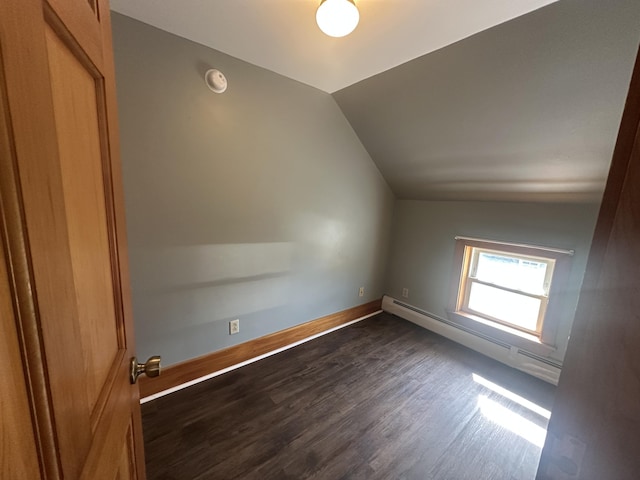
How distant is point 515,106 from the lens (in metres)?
1.67

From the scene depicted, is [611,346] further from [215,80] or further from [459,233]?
[459,233]

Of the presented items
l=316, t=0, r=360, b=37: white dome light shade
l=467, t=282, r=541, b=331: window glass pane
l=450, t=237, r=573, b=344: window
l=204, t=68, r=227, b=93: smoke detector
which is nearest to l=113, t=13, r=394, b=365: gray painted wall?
l=204, t=68, r=227, b=93: smoke detector

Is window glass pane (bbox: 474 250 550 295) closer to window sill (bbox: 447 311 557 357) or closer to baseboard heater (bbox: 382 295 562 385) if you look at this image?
window sill (bbox: 447 311 557 357)

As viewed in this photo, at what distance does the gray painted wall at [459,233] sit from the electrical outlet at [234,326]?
2073mm

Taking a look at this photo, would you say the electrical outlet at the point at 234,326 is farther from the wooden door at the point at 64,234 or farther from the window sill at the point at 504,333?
the window sill at the point at 504,333

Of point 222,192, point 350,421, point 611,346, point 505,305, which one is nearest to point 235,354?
point 350,421

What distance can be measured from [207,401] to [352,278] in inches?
71.6

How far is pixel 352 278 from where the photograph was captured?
9.91 feet

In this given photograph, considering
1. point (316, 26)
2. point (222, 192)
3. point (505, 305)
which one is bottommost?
point (505, 305)

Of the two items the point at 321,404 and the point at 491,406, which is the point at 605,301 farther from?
the point at 491,406

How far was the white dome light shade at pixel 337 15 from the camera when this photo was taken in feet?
3.76

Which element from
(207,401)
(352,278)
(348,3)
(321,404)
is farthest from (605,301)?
(352,278)

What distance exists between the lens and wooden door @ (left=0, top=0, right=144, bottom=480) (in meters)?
0.27

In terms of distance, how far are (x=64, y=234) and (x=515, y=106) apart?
88.5 inches
